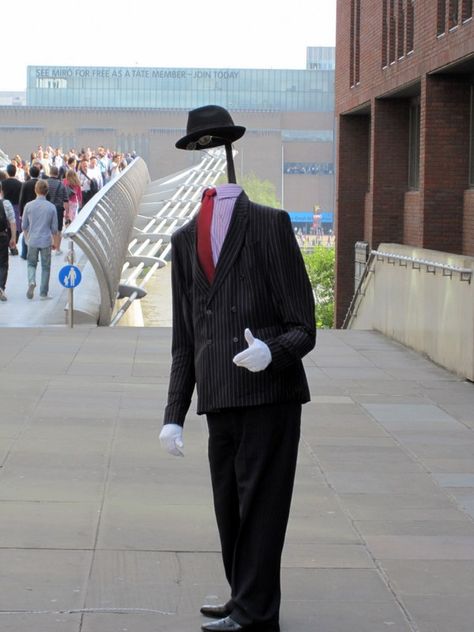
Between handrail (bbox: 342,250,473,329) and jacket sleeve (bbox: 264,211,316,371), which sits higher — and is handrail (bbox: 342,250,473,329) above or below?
below

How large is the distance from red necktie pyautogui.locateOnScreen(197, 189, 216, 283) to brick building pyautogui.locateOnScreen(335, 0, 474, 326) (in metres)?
14.3

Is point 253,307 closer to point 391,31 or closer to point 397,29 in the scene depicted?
point 397,29

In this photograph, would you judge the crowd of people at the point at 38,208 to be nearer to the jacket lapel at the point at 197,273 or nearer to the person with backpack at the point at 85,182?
the person with backpack at the point at 85,182

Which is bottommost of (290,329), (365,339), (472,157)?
(365,339)

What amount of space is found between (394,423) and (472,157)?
1191cm

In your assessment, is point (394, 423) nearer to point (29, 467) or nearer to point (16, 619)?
point (29, 467)

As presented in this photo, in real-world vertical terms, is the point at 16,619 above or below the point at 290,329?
below

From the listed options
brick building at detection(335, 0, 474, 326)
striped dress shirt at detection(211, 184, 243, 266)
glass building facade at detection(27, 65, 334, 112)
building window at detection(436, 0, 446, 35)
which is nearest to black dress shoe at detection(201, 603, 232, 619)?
striped dress shirt at detection(211, 184, 243, 266)

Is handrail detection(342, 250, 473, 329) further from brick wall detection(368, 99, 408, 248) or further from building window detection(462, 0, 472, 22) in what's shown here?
brick wall detection(368, 99, 408, 248)

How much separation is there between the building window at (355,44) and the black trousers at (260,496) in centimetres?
2597

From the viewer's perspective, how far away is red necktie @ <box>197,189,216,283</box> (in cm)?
485

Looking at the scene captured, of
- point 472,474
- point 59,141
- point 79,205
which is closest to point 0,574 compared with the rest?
point 472,474

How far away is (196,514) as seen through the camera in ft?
23.1

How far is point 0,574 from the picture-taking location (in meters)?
5.73
